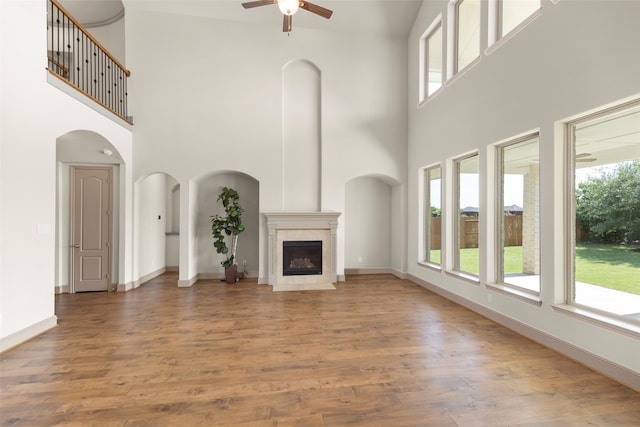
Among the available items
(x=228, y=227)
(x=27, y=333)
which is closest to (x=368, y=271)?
(x=228, y=227)

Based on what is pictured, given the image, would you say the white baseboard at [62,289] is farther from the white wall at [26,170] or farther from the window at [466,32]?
the window at [466,32]

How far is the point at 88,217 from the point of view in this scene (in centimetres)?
579

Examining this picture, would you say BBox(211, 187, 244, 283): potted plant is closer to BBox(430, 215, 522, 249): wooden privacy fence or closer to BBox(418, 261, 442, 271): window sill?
BBox(418, 261, 442, 271): window sill

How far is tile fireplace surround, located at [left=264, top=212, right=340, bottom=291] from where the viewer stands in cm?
640

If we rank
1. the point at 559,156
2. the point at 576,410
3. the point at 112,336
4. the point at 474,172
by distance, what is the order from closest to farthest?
the point at 576,410 → the point at 559,156 → the point at 112,336 → the point at 474,172

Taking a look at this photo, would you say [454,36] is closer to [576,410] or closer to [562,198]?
[562,198]

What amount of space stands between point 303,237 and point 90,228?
406 centimetres

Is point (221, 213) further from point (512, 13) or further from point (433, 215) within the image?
point (512, 13)

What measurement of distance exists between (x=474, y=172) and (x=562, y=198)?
1.75 metres

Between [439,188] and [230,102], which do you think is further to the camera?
[230,102]

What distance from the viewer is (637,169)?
2.78 metres

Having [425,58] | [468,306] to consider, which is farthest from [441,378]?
[425,58]

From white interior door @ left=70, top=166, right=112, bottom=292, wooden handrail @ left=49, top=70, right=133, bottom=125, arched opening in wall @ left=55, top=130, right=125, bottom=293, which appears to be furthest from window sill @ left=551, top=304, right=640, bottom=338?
white interior door @ left=70, top=166, right=112, bottom=292

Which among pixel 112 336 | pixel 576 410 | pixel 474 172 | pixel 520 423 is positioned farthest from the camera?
pixel 474 172
